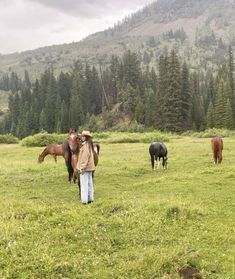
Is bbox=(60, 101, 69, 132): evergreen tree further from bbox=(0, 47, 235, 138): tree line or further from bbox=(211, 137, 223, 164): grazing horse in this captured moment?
bbox=(211, 137, 223, 164): grazing horse

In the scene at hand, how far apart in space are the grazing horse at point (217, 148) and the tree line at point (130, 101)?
50414 mm

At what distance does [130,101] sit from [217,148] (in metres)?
79.5

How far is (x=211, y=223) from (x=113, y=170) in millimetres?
11379

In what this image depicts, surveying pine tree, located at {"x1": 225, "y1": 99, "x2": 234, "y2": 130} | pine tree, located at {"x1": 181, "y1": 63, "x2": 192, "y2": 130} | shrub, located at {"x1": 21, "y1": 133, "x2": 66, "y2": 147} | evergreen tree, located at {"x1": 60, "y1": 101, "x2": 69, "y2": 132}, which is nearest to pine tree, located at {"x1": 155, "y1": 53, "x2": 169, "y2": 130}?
pine tree, located at {"x1": 181, "y1": 63, "x2": 192, "y2": 130}

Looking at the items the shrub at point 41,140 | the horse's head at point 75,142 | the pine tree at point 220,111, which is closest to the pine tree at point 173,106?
the pine tree at point 220,111

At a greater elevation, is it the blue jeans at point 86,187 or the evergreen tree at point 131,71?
the evergreen tree at point 131,71

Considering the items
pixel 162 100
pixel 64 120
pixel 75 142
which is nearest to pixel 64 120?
pixel 64 120

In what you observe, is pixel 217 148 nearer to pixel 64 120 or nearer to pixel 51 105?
pixel 64 120

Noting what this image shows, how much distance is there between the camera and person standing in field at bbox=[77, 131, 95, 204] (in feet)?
48.2

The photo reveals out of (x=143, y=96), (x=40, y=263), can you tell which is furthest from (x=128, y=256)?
(x=143, y=96)

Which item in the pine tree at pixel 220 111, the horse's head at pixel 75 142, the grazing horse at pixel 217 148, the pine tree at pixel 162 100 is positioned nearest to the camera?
the horse's head at pixel 75 142

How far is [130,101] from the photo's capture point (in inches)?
4063

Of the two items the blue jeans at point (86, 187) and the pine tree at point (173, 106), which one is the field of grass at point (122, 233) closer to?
the blue jeans at point (86, 187)

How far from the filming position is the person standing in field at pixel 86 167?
14.7 meters
